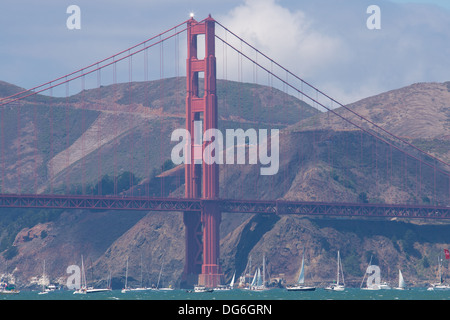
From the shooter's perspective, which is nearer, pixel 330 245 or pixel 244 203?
pixel 244 203

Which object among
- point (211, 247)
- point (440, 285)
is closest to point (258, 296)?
point (211, 247)

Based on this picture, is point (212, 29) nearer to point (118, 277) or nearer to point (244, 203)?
point (244, 203)

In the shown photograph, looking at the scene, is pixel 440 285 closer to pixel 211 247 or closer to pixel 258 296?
pixel 211 247

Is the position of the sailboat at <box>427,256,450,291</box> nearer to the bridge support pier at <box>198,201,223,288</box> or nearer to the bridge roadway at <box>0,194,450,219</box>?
the bridge roadway at <box>0,194,450,219</box>

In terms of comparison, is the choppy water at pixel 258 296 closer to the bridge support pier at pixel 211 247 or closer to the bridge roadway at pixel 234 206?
the bridge support pier at pixel 211 247

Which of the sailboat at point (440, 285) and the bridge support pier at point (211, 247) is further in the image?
the sailboat at point (440, 285)

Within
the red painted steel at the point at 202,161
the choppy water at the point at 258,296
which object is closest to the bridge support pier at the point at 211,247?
the red painted steel at the point at 202,161

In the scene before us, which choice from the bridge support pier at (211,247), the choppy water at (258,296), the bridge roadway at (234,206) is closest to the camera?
the choppy water at (258,296)
